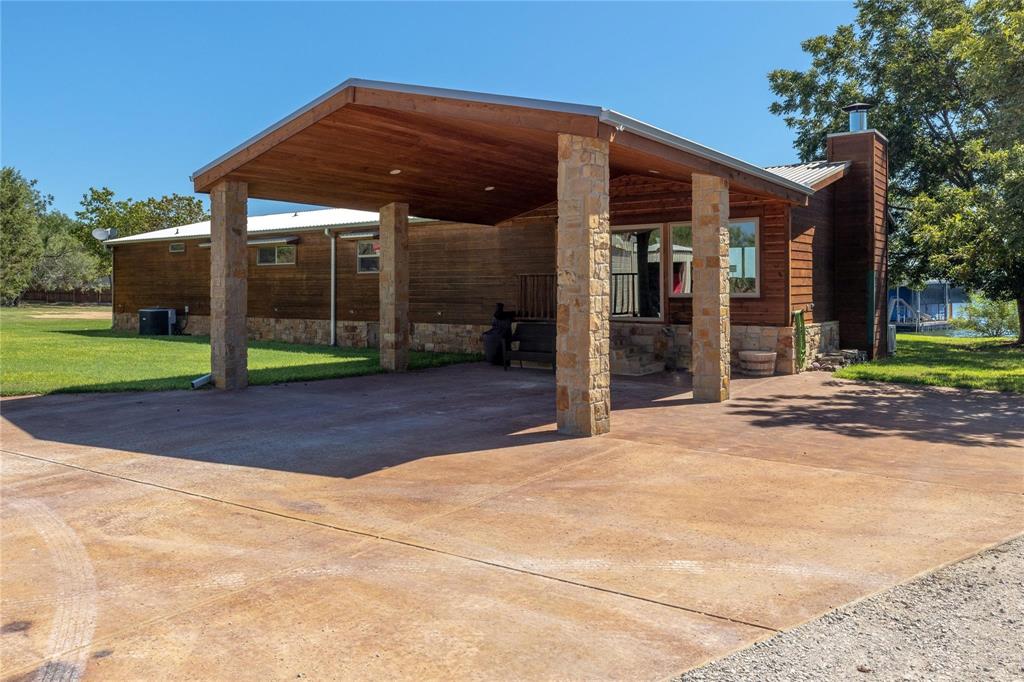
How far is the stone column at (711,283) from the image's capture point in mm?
9547

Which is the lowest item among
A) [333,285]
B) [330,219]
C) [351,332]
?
[351,332]

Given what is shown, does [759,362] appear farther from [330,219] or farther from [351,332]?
[330,219]

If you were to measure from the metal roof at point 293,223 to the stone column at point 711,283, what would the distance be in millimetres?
8693

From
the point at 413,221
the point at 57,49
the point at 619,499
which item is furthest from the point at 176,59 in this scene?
the point at 619,499

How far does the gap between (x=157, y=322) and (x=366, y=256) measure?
8786mm

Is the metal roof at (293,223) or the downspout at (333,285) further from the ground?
the metal roof at (293,223)

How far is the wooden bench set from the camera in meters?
12.9

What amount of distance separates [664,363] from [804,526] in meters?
8.88

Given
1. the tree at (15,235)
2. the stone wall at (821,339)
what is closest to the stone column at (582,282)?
the stone wall at (821,339)

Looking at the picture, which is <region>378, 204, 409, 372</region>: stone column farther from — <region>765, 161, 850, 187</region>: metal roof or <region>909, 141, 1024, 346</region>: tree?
<region>909, 141, 1024, 346</region>: tree

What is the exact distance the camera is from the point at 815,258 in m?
13.6

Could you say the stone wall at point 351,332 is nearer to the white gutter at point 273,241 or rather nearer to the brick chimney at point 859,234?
the white gutter at point 273,241

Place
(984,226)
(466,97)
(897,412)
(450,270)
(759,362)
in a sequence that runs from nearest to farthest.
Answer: (466,97), (897,412), (759,362), (984,226), (450,270)

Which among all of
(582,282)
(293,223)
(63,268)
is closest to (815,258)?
(582,282)
